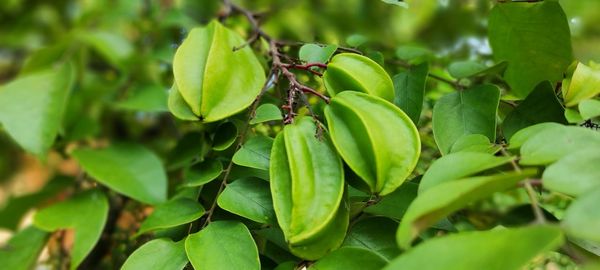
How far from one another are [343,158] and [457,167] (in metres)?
0.07

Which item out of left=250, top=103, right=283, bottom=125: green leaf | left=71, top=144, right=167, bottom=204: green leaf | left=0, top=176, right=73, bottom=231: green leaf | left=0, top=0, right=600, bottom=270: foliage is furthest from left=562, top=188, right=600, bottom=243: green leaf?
left=0, top=176, right=73, bottom=231: green leaf

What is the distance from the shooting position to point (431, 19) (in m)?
1.01

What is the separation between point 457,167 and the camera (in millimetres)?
324

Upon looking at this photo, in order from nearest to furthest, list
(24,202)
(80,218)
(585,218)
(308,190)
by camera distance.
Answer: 1. (585,218)
2. (308,190)
3. (80,218)
4. (24,202)

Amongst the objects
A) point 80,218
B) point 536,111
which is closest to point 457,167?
point 536,111

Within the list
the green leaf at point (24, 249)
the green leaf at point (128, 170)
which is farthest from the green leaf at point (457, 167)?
the green leaf at point (24, 249)

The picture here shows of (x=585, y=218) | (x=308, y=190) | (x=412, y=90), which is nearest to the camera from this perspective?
(x=585, y=218)

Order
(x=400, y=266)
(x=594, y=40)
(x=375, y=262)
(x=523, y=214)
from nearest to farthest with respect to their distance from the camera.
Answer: (x=400, y=266)
(x=375, y=262)
(x=523, y=214)
(x=594, y=40)

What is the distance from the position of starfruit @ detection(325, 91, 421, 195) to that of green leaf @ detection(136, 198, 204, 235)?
137mm

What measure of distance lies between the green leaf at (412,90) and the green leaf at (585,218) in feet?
0.67

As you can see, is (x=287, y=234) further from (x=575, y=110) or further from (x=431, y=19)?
(x=431, y=19)

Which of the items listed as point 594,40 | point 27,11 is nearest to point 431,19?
point 594,40

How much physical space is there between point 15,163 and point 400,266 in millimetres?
1337

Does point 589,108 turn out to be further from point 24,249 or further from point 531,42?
point 24,249
